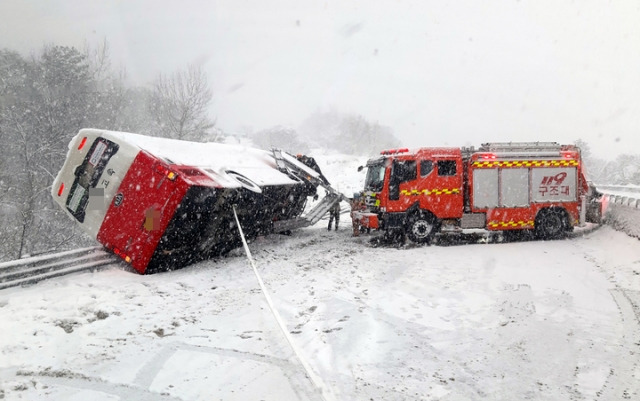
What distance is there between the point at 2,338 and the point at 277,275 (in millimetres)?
4532

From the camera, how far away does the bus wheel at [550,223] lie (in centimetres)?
1313

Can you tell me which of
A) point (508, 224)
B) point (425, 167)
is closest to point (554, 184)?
point (508, 224)

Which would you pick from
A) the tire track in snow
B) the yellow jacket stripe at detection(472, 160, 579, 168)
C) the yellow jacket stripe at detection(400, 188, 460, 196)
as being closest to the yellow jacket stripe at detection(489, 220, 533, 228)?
the yellow jacket stripe at detection(400, 188, 460, 196)

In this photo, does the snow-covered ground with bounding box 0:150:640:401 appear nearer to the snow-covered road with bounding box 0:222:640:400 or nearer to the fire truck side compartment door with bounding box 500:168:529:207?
the snow-covered road with bounding box 0:222:640:400

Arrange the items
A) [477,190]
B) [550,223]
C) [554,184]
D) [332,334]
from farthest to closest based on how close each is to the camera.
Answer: [550,223]
[554,184]
[477,190]
[332,334]

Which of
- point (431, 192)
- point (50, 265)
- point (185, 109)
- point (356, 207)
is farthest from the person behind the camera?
point (185, 109)

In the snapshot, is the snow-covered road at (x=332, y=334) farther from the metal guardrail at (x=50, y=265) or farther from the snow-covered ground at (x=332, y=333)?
the metal guardrail at (x=50, y=265)

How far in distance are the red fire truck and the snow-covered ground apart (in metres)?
3.41

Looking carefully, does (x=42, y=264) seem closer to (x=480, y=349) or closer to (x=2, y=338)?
(x=2, y=338)

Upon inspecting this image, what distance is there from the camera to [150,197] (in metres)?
7.88

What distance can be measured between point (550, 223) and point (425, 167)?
4.38 metres

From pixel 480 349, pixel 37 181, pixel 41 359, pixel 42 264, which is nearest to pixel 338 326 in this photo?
pixel 480 349

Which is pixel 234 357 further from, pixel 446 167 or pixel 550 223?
pixel 550 223

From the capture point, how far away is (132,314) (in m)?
5.84
